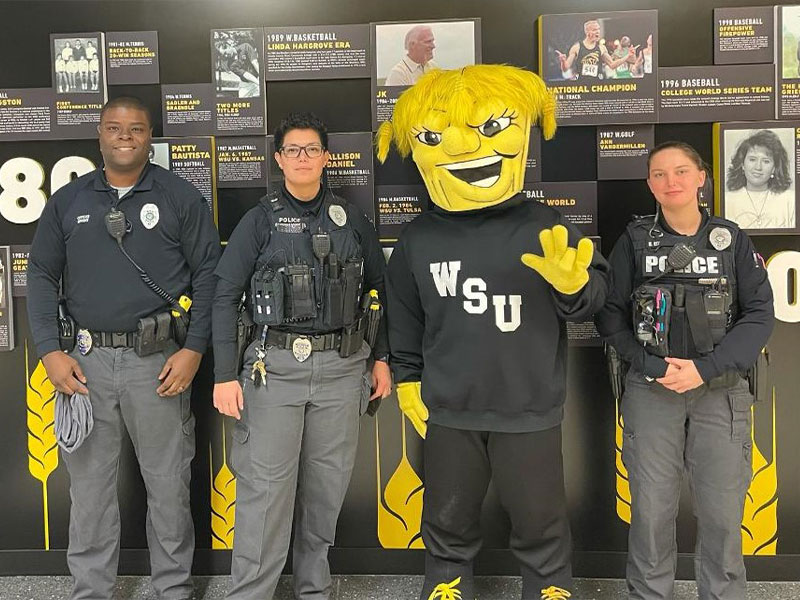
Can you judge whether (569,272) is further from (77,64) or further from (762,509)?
(77,64)

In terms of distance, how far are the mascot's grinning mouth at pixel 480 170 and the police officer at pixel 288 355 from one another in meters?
0.48

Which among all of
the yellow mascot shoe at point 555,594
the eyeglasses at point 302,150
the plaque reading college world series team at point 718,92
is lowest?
the yellow mascot shoe at point 555,594

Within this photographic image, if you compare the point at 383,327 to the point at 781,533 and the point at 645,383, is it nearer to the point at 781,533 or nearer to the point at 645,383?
the point at 645,383

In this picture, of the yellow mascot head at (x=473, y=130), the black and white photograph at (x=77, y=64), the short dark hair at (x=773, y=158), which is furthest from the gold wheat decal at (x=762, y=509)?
the black and white photograph at (x=77, y=64)

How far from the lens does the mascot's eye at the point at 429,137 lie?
2.21m

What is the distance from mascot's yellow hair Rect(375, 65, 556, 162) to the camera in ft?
7.10

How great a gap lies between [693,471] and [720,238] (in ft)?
2.52

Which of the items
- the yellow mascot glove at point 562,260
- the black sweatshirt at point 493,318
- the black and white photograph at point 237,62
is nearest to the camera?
the yellow mascot glove at point 562,260

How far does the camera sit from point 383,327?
97.9 inches

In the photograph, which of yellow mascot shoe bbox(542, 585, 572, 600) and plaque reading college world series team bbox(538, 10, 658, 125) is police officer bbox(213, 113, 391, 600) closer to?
yellow mascot shoe bbox(542, 585, 572, 600)

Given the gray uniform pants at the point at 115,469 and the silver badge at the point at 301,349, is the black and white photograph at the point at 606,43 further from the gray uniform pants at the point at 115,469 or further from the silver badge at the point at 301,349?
the gray uniform pants at the point at 115,469

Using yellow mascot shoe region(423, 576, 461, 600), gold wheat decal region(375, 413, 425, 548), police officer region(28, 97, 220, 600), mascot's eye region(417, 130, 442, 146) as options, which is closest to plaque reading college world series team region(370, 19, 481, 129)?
mascot's eye region(417, 130, 442, 146)

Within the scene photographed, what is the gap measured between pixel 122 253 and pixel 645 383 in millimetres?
1820

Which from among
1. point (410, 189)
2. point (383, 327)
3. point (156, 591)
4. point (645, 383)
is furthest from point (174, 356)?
point (645, 383)
